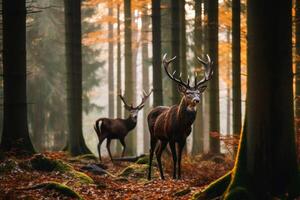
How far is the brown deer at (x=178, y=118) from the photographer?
34.8ft

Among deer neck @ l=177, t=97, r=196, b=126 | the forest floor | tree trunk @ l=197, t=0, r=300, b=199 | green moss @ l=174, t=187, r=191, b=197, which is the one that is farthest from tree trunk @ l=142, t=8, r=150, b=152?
tree trunk @ l=197, t=0, r=300, b=199

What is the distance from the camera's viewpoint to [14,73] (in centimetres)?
1209

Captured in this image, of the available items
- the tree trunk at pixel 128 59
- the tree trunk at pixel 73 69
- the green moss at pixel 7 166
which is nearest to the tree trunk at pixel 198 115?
the tree trunk at pixel 128 59

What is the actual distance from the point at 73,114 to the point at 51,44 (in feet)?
50.7

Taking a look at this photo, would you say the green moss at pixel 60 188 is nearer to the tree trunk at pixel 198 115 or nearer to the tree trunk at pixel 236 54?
the tree trunk at pixel 236 54

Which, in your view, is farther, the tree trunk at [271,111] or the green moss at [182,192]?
the green moss at [182,192]

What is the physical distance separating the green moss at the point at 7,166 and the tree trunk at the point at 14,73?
5.45 ft

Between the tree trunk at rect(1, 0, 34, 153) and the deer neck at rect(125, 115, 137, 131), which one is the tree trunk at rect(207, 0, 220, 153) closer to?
the deer neck at rect(125, 115, 137, 131)

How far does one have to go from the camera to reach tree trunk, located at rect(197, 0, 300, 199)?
6.76m

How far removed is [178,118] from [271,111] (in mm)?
4584

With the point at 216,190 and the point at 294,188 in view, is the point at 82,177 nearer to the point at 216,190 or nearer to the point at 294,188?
the point at 216,190

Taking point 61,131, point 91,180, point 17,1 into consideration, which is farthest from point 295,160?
point 61,131

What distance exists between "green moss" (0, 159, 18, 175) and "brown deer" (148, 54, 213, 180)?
10.5 feet

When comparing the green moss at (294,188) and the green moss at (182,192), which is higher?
the green moss at (294,188)
